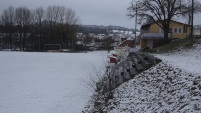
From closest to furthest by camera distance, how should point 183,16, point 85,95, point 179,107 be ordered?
point 179,107, point 85,95, point 183,16

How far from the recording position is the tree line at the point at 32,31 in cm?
9188

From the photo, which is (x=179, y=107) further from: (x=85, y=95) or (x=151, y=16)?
(x=151, y=16)

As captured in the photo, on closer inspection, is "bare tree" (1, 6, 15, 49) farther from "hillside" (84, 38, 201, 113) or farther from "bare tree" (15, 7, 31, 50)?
"hillside" (84, 38, 201, 113)

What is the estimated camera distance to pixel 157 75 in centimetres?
1356

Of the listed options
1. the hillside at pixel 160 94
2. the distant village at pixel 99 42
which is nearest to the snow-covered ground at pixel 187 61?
the hillside at pixel 160 94

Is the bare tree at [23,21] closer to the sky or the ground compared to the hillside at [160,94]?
closer to the sky

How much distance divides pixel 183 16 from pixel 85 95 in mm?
28203

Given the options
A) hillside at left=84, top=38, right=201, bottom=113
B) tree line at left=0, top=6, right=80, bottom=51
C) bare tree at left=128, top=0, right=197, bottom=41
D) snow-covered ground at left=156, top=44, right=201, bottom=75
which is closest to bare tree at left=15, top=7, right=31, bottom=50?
tree line at left=0, top=6, right=80, bottom=51

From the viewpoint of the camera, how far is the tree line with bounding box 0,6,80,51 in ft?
301

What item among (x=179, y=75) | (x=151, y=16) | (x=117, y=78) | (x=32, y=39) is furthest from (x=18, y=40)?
(x=179, y=75)

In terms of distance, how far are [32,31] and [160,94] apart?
281ft

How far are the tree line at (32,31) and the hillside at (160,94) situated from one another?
78.4m

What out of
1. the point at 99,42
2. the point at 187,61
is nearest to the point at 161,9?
the point at 187,61

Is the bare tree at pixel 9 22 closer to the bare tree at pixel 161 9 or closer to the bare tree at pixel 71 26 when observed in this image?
the bare tree at pixel 71 26
